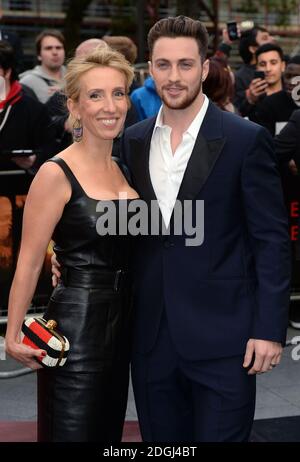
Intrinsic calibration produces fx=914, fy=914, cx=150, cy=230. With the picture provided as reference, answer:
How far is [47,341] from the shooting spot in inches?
124

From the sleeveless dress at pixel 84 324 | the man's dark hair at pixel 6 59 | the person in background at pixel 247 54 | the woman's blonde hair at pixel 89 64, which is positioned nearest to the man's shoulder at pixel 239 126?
the woman's blonde hair at pixel 89 64

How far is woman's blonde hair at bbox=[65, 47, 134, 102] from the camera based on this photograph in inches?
130

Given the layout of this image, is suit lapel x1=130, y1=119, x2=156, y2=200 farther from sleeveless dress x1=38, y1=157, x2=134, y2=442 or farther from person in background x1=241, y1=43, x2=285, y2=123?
person in background x1=241, y1=43, x2=285, y2=123

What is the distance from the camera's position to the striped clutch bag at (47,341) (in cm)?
315

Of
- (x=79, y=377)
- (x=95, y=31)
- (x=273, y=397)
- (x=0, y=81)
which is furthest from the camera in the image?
(x=95, y=31)

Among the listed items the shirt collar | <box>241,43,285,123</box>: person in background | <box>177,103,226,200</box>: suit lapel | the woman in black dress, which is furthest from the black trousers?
<box>241,43,285,123</box>: person in background

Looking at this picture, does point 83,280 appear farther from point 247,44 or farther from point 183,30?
point 247,44

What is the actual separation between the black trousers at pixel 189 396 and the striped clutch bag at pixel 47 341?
0.40m

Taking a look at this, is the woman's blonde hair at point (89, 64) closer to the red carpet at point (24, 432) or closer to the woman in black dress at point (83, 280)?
the woman in black dress at point (83, 280)

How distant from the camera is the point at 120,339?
329 centimetres
